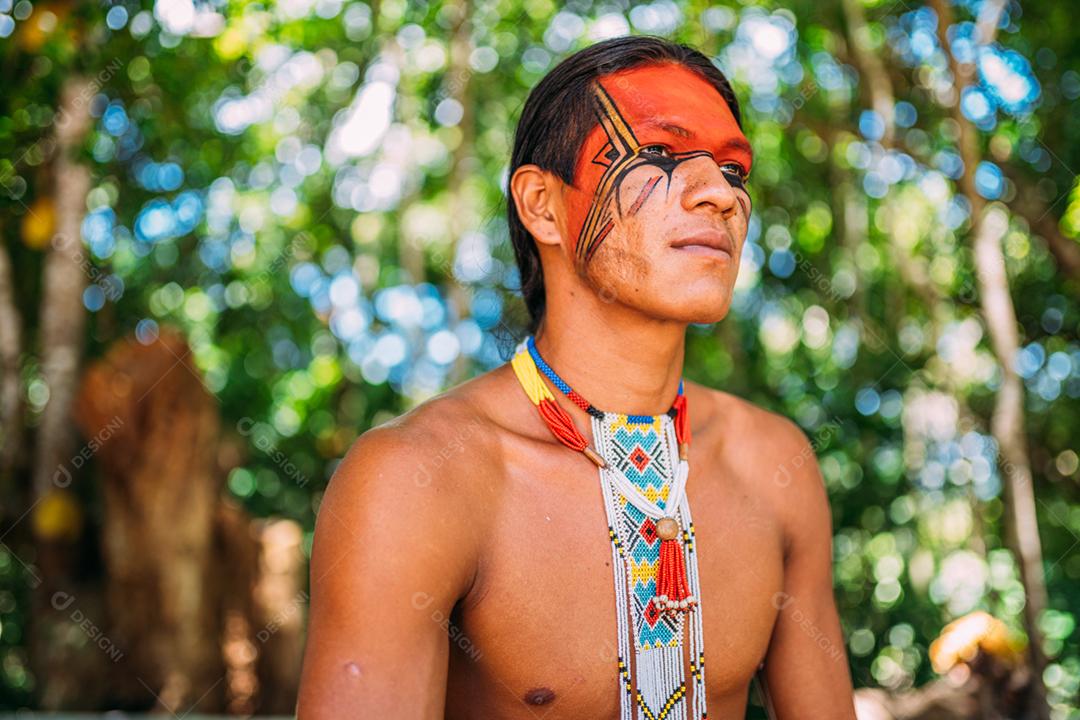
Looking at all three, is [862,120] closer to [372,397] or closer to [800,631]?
[372,397]

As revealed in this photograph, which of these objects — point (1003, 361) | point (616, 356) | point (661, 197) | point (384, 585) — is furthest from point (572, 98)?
point (1003, 361)

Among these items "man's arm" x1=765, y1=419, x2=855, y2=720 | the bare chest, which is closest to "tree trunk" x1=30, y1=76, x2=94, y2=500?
the bare chest

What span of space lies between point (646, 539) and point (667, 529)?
0.18 feet

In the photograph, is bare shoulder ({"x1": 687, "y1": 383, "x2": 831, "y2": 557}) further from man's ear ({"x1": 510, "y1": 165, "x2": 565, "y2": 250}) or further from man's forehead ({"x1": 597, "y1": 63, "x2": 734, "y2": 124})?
man's forehead ({"x1": 597, "y1": 63, "x2": 734, "y2": 124})

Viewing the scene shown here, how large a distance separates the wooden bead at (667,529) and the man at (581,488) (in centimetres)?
13

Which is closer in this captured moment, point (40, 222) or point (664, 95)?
point (664, 95)

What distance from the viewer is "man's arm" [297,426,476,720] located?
194 cm

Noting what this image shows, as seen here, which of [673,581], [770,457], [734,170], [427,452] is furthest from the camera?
[770,457]

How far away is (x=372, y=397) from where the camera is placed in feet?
26.1

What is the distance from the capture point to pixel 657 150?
2.45 m

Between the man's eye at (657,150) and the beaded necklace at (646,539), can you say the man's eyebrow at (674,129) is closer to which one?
the man's eye at (657,150)

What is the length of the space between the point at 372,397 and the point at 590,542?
19.0ft

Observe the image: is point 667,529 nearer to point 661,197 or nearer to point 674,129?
point 661,197

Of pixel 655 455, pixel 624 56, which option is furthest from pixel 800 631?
pixel 624 56
